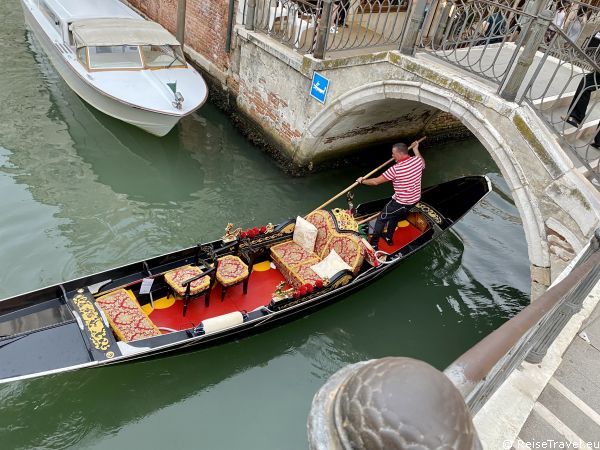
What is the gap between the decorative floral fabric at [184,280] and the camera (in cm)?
382

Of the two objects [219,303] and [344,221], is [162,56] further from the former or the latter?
[219,303]

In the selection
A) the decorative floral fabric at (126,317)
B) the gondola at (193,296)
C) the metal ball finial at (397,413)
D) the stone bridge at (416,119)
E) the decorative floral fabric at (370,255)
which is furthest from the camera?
the decorative floral fabric at (370,255)

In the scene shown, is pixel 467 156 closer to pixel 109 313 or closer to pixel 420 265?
pixel 420 265

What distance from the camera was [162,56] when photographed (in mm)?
6930

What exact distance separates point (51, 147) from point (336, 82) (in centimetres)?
376

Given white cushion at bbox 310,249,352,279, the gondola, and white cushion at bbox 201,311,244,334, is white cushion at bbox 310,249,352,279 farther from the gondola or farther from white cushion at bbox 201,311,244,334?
white cushion at bbox 201,311,244,334

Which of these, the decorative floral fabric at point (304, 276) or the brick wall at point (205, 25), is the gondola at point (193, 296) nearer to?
the decorative floral fabric at point (304, 276)

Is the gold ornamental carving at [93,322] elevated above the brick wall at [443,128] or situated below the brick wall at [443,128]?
above

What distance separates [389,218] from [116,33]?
4.51m

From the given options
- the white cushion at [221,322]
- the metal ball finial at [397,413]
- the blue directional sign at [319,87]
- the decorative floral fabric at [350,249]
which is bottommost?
the white cushion at [221,322]

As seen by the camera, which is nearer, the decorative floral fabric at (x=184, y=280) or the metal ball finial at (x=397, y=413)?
the metal ball finial at (x=397, y=413)

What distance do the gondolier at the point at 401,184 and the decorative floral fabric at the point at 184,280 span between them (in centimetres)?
199

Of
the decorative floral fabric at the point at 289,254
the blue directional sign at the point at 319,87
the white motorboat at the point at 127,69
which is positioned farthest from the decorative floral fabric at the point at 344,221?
the white motorboat at the point at 127,69

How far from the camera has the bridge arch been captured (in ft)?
13.5
